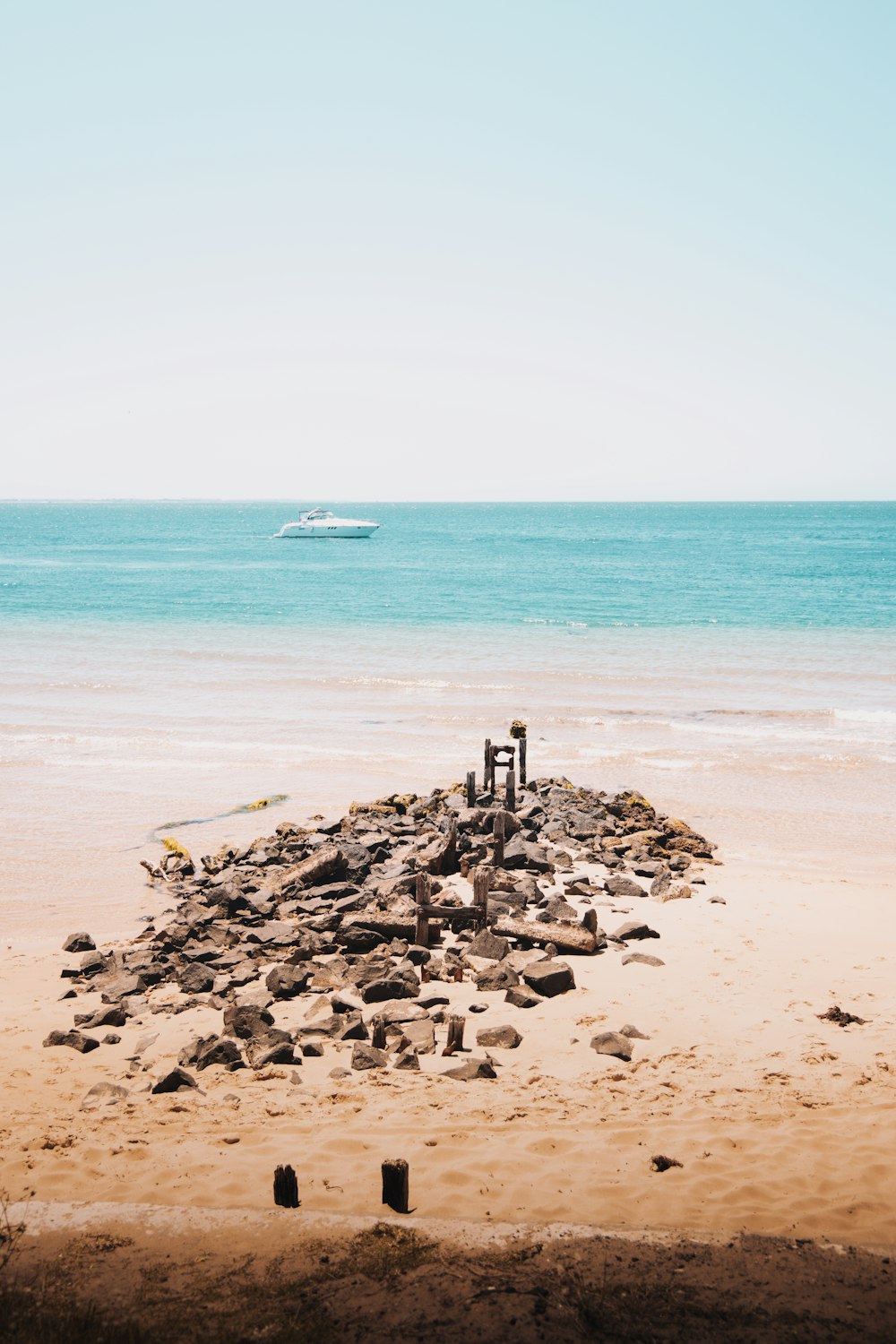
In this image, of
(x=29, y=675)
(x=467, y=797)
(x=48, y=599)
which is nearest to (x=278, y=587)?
(x=48, y=599)

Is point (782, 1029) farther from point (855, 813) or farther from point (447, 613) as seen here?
point (447, 613)

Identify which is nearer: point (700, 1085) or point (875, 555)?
point (700, 1085)

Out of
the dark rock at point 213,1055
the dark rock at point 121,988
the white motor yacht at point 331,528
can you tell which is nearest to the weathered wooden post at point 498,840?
the dark rock at point 121,988

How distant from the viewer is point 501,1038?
32.2 ft

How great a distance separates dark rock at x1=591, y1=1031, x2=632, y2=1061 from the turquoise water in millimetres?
41302

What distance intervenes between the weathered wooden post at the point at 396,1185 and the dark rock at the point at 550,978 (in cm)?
428

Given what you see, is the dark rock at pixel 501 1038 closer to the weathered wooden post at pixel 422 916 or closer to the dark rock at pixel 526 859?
the weathered wooden post at pixel 422 916

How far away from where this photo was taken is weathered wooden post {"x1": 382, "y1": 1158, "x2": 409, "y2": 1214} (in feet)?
22.6

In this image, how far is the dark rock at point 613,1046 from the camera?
31.3ft

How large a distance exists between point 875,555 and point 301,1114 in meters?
107

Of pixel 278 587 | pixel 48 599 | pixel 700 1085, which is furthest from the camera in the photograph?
pixel 278 587

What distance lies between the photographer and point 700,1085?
898cm

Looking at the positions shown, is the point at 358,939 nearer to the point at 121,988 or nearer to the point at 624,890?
the point at 121,988

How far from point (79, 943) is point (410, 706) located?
62.4 feet
